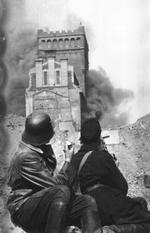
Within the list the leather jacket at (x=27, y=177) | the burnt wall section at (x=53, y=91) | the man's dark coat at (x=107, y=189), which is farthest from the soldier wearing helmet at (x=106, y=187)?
the burnt wall section at (x=53, y=91)

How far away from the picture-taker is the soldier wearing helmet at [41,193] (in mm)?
3732

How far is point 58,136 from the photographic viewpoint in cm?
2727

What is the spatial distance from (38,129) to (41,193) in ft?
1.70

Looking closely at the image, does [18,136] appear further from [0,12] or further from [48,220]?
[48,220]

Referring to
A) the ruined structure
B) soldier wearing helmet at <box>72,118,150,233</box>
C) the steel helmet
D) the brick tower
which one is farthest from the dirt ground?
the brick tower

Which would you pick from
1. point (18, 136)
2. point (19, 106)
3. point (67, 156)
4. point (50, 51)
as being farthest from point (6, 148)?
point (50, 51)

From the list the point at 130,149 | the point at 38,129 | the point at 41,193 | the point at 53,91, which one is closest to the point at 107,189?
the point at 41,193

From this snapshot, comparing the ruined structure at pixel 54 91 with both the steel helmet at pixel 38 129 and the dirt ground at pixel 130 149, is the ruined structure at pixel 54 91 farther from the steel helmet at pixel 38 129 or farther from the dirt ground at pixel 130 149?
the steel helmet at pixel 38 129

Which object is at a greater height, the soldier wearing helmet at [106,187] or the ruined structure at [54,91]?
the soldier wearing helmet at [106,187]

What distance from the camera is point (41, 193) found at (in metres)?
3.85

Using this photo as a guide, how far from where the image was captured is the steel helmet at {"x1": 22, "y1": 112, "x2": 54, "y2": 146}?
4.08 metres

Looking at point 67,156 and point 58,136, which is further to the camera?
point 58,136

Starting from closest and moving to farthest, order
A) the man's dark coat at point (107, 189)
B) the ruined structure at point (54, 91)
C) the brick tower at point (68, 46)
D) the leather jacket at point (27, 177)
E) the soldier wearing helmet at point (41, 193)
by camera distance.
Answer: the soldier wearing helmet at point (41, 193) → the leather jacket at point (27, 177) → the man's dark coat at point (107, 189) → the ruined structure at point (54, 91) → the brick tower at point (68, 46)

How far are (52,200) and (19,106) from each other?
5229 centimetres
